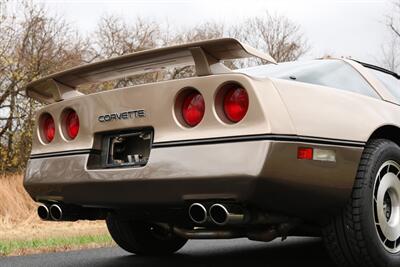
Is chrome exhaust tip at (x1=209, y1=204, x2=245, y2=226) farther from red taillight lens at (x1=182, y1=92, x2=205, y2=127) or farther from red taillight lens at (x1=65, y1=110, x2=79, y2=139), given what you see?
red taillight lens at (x1=65, y1=110, x2=79, y2=139)

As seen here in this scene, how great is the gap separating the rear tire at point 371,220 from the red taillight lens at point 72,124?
5.25 feet

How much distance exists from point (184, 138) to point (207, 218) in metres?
0.42

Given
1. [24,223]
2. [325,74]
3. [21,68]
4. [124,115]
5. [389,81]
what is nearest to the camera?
[124,115]

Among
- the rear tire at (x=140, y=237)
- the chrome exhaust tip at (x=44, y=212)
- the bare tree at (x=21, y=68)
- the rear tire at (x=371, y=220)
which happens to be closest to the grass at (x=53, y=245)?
the rear tire at (x=140, y=237)

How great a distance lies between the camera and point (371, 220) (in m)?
3.03

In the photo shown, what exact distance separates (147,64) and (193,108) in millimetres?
470

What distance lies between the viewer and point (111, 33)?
21016mm

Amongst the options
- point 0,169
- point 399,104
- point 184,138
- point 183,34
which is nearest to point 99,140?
point 184,138

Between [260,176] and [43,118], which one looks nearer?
[260,176]

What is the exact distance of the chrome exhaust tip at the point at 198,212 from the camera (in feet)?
9.23

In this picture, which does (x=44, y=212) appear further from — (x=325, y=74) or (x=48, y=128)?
(x=325, y=74)

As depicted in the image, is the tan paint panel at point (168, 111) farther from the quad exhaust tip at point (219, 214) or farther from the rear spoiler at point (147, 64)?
the quad exhaust tip at point (219, 214)

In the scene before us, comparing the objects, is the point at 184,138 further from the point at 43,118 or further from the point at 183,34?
the point at 183,34

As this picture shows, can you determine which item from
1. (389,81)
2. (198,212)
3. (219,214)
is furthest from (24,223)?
(219,214)
